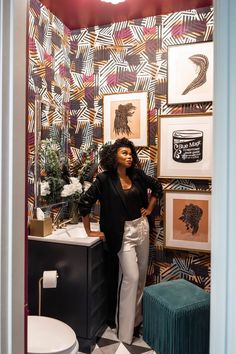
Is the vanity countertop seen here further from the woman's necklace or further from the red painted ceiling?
the red painted ceiling

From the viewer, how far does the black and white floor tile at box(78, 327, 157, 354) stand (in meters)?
2.17

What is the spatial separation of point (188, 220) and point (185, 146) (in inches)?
24.9

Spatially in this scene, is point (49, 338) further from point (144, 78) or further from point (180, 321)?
point (144, 78)

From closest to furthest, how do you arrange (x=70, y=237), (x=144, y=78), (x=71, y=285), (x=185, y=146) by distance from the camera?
(x=71, y=285), (x=70, y=237), (x=185, y=146), (x=144, y=78)

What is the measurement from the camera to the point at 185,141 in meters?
2.50

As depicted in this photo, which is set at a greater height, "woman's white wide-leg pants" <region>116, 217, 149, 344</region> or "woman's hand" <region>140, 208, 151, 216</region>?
"woman's hand" <region>140, 208, 151, 216</region>

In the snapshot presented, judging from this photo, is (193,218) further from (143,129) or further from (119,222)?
(143,129)

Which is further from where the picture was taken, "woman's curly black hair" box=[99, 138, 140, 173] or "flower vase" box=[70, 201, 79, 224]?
"flower vase" box=[70, 201, 79, 224]

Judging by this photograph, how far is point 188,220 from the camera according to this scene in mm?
2520

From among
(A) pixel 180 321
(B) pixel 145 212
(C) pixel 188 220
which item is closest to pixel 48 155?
(B) pixel 145 212
